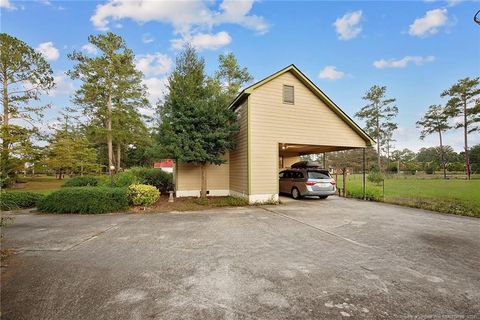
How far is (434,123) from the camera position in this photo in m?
36.2

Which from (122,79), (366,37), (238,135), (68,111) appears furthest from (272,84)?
(68,111)

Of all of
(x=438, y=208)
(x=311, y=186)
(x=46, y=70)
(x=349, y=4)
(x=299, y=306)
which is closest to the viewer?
(x=299, y=306)

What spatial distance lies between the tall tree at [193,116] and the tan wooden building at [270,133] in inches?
45.9

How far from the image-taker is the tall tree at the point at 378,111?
35.3m

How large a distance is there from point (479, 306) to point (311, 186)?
27.7 ft

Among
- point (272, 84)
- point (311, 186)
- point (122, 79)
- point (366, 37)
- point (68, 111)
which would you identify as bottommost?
point (311, 186)

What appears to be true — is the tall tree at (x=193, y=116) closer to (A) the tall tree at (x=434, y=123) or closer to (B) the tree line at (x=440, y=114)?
(B) the tree line at (x=440, y=114)

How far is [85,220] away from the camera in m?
7.06

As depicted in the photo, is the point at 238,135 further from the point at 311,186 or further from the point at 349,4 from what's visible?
the point at 349,4

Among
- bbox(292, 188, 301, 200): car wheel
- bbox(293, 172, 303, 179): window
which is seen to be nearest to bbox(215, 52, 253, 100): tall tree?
bbox(293, 172, 303, 179): window

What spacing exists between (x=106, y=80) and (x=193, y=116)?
55.0 ft

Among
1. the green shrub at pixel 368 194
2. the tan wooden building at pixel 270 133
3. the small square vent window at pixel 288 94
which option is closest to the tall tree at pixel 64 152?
the tan wooden building at pixel 270 133

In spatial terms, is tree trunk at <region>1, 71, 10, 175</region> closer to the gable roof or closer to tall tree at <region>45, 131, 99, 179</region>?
tall tree at <region>45, 131, 99, 179</region>

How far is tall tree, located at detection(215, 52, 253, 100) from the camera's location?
24.7 m
